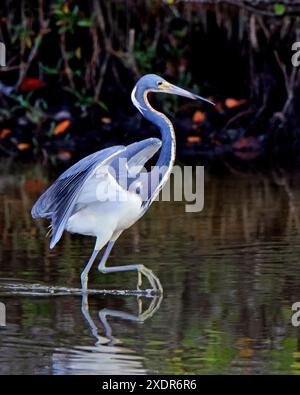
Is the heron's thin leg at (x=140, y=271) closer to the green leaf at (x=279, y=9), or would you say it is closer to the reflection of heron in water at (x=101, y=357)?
the reflection of heron in water at (x=101, y=357)

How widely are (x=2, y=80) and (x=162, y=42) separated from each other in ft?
6.82

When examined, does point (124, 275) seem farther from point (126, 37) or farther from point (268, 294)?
→ point (126, 37)

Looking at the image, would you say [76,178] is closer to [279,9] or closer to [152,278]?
[152,278]

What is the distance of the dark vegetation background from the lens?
15430 mm

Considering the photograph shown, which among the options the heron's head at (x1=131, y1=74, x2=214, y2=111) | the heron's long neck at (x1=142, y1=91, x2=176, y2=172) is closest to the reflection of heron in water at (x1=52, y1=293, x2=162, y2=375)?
the heron's long neck at (x1=142, y1=91, x2=176, y2=172)

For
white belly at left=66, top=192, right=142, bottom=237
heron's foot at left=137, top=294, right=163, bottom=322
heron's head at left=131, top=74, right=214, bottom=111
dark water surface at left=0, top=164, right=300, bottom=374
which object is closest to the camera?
dark water surface at left=0, top=164, right=300, bottom=374

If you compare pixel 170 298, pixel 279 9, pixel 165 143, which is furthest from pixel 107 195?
pixel 279 9

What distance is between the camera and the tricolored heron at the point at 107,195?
7.99m

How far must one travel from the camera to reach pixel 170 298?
7.72m

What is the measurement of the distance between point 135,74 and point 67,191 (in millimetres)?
7841

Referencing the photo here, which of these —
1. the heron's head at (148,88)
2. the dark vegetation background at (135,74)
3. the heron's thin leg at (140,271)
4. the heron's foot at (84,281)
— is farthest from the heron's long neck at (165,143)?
the dark vegetation background at (135,74)

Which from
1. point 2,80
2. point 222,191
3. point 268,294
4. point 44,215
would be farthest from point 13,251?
point 2,80

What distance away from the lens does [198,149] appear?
15.4m

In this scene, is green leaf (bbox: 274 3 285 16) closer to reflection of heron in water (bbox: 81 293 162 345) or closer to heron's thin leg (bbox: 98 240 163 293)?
heron's thin leg (bbox: 98 240 163 293)
